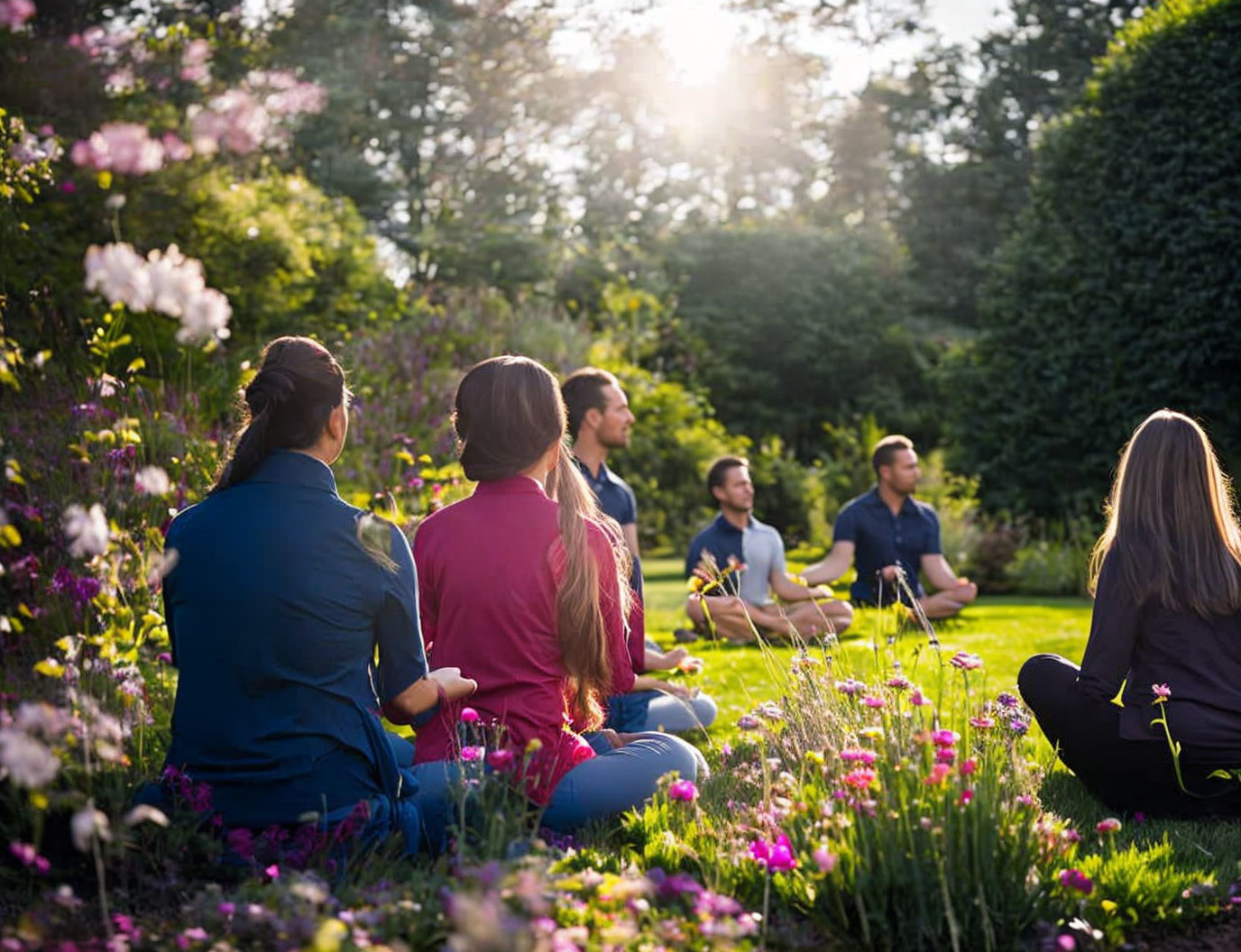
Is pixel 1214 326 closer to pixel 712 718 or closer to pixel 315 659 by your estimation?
pixel 712 718

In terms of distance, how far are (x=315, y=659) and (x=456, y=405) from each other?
0.90 metres

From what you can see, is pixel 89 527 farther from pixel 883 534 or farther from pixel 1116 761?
pixel 883 534

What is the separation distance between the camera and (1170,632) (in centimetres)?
380

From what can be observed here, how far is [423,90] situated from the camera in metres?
21.0

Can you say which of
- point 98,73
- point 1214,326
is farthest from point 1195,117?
point 98,73

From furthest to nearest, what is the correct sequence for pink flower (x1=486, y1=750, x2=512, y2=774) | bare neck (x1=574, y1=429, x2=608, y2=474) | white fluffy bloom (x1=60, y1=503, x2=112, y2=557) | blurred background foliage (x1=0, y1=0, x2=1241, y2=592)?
blurred background foliage (x1=0, y1=0, x2=1241, y2=592), bare neck (x1=574, y1=429, x2=608, y2=474), pink flower (x1=486, y1=750, x2=512, y2=774), white fluffy bloom (x1=60, y1=503, x2=112, y2=557)

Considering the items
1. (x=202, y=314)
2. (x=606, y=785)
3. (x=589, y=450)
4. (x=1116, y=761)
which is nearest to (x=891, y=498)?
(x=589, y=450)

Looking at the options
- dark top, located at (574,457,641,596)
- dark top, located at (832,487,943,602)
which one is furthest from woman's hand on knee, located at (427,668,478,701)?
dark top, located at (832,487,943,602)

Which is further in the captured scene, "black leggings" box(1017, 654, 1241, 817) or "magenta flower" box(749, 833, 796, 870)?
"black leggings" box(1017, 654, 1241, 817)

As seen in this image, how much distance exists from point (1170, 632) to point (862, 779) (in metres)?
1.63

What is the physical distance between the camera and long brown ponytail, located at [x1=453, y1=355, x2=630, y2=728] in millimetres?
3336

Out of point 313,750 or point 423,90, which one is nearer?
point 313,750

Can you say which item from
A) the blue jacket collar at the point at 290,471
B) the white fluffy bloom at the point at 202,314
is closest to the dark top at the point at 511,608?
the blue jacket collar at the point at 290,471

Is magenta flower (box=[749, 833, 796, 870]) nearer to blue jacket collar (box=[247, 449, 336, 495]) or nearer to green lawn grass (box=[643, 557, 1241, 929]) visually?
green lawn grass (box=[643, 557, 1241, 929])
